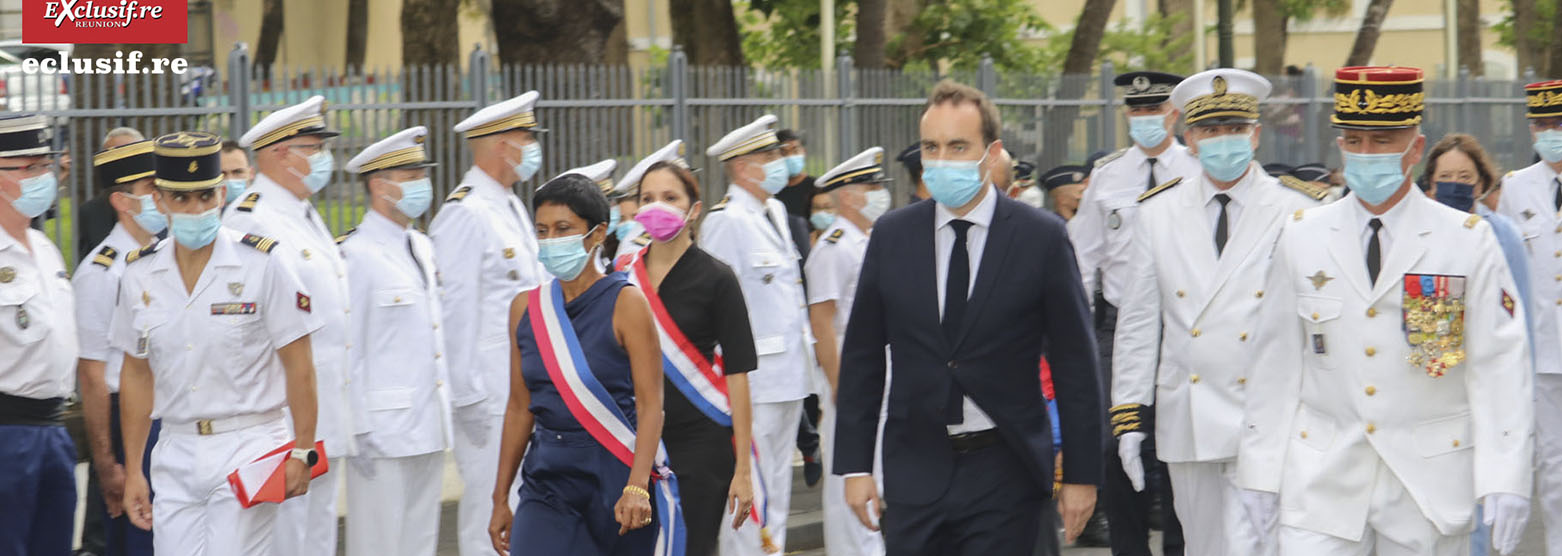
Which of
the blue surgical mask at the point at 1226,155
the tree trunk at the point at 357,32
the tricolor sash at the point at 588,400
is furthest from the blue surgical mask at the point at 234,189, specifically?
the tree trunk at the point at 357,32

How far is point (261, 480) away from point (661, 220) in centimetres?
174

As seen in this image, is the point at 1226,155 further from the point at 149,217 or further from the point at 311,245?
the point at 149,217

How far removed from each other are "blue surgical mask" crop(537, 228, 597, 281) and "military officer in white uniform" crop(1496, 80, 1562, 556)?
4.91m

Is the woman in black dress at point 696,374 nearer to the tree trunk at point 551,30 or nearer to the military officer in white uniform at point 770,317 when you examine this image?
the military officer in white uniform at point 770,317

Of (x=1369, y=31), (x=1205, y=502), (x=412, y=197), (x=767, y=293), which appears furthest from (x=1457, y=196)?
(x=1369, y=31)

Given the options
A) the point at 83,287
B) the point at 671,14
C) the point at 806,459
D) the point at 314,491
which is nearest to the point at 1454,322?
the point at 314,491

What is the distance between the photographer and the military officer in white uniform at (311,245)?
748 cm

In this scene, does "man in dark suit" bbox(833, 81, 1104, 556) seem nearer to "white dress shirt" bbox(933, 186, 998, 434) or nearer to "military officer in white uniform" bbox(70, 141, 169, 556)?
"white dress shirt" bbox(933, 186, 998, 434)

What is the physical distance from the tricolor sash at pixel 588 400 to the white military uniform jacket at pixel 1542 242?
485cm

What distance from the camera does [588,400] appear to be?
5957mm

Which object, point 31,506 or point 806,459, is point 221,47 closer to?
point 806,459

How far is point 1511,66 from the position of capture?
44.6 metres

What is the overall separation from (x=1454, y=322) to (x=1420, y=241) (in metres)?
0.27

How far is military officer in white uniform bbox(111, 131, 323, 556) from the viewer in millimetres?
6398
